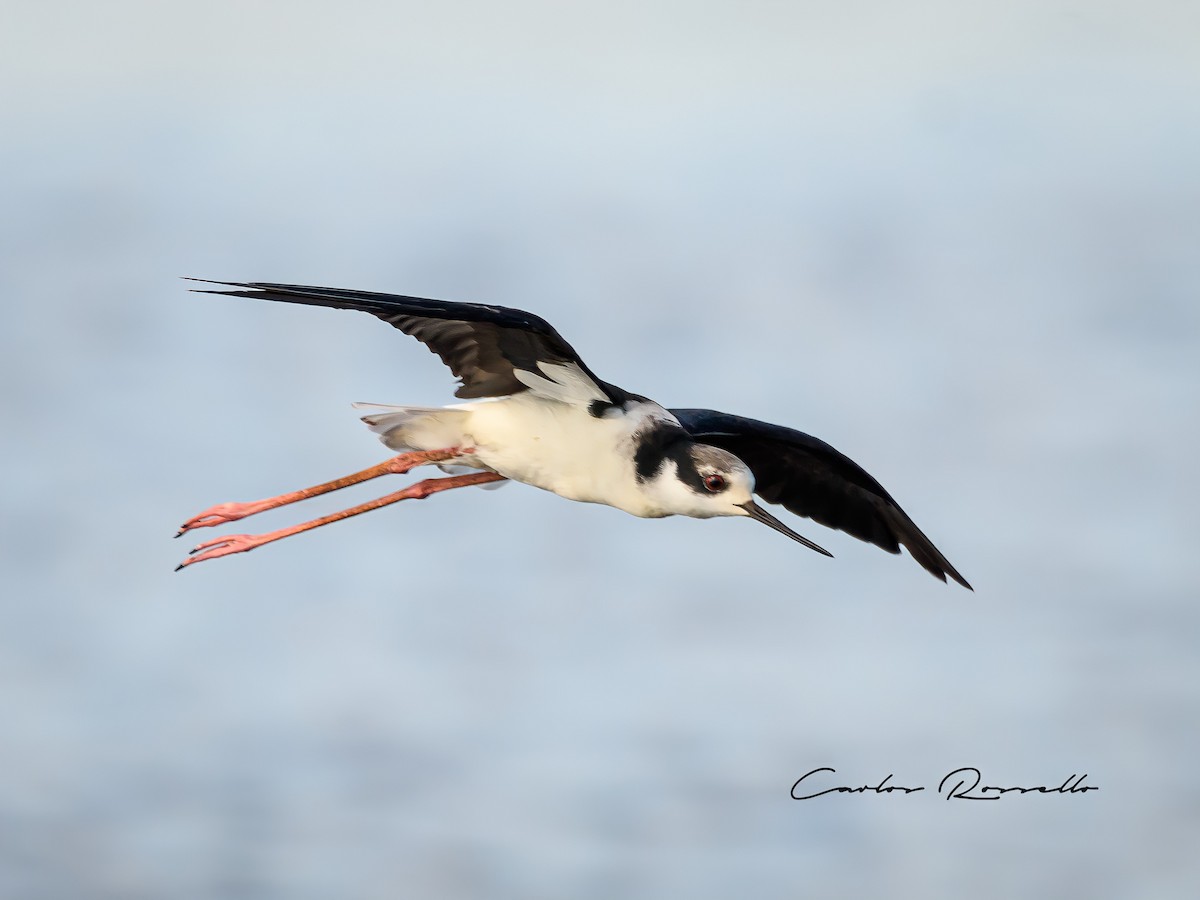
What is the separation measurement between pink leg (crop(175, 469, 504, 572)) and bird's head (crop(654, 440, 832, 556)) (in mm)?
2162

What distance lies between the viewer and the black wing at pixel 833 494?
656 inches

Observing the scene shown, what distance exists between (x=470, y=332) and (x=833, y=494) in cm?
523

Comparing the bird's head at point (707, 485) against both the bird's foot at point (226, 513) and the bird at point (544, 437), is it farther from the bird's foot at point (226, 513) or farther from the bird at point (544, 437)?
the bird's foot at point (226, 513)

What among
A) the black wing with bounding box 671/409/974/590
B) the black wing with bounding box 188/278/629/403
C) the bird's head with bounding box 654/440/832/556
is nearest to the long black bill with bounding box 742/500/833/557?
the bird's head with bounding box 654/440/832/556

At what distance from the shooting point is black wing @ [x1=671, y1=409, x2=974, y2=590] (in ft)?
54.7

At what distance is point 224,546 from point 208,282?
15.2ft

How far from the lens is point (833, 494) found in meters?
17.0

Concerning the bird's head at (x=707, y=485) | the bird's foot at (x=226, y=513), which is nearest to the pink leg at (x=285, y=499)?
the bird's foot at (x=226, y=513)

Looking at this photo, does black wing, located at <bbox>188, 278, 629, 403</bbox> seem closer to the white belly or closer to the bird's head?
the white belly

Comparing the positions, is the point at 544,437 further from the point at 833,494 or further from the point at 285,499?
the point at 833,494

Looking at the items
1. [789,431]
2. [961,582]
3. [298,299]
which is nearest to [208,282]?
[298,299]

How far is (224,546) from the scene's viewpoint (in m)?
15.0

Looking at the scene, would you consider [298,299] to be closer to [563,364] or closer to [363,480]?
[563,364]

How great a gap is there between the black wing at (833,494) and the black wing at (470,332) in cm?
337
